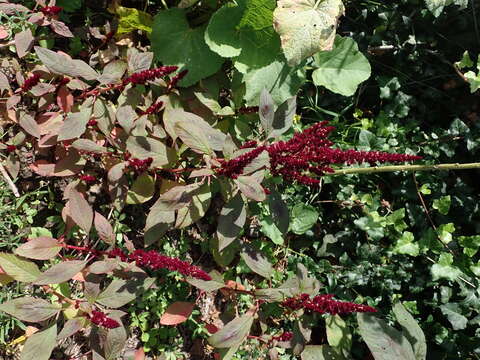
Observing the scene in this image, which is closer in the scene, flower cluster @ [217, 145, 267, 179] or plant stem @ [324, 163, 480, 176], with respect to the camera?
flower cluster @ [217, 145, 267, 179]

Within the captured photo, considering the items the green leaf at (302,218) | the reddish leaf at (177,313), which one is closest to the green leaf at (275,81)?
the green leaf at (302,218)

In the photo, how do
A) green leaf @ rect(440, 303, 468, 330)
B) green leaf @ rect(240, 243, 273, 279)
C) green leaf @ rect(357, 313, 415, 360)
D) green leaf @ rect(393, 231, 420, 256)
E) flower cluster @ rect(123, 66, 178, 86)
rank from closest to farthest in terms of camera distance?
flower cluster @ rect(123, 66, 178, 86) → green leaf @ rect(357, 313, 415, 360) → green leaf @ rect(240, 243, 273, 279) → green leaf @ rect(440, 303, 468, 330) → green leaf @ rect(393, 231, 420, 256)

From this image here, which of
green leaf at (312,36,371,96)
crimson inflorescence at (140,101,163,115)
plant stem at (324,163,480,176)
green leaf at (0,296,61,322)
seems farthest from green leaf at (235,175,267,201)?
green leaf at (312,36,371,96)

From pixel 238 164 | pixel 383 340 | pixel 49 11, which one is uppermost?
pixel 49 11

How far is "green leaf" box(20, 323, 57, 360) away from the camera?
197 cm

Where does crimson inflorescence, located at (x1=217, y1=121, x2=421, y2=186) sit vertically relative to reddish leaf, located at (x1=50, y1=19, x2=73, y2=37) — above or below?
below

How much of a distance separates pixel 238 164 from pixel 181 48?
112cm

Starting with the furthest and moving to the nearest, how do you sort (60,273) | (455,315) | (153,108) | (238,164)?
(455,315)
(153,108)
(60,273)
(238,164)

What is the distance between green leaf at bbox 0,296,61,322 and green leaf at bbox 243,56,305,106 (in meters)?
1.46

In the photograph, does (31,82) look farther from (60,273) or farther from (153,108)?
(60,273)

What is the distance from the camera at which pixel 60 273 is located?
6.42ft

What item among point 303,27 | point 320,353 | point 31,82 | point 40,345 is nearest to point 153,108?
point 31,82

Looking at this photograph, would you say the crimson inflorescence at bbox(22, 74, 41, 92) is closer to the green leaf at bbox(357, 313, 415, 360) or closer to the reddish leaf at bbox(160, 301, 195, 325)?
the reddish leaf at bbox(160, 301, 195, 325)

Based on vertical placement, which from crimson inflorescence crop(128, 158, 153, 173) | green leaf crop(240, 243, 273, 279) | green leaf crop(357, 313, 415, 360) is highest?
crimson inflorescence crop(128, 158, 153, 173)
